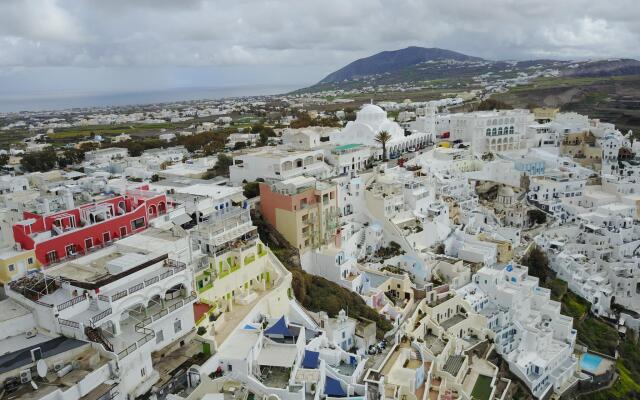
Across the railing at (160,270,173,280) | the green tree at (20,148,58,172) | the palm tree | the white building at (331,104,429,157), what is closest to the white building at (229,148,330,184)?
the palm tree

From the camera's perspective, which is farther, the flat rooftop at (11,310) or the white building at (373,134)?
the white building at (373,134)

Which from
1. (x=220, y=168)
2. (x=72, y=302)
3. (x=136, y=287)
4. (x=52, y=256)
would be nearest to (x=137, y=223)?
(x=52, y=256)

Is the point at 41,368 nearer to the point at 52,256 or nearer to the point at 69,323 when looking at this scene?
the point at 69,323

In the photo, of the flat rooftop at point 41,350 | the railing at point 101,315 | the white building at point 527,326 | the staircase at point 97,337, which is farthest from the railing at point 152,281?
Answer: the white building at point 527,326

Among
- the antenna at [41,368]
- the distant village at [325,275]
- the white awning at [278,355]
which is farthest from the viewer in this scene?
the white awning at [278,355]

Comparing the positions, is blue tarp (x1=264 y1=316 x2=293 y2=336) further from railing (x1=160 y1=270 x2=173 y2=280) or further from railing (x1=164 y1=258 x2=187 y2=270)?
railing (x1=160 y1=270 x2=173 y2=280)

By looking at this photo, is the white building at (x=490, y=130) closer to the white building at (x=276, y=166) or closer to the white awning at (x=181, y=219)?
the white building at (x=276, y=166)

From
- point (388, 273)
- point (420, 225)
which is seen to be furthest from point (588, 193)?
point (388, 273)

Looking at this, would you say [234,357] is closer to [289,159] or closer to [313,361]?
[313,361]
